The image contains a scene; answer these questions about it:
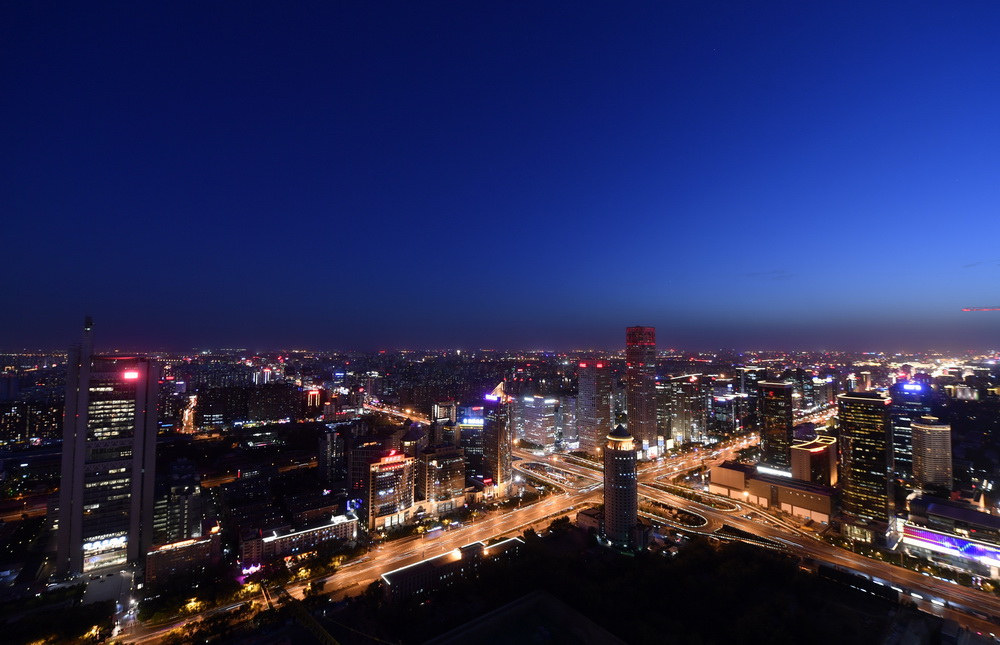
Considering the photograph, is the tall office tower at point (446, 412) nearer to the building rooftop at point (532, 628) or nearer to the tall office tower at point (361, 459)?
the tall office tower at point (361, 459)

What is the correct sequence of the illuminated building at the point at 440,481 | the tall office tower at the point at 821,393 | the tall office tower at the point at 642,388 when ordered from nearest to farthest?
1. the illuminated building at the point at 440,481
2. the tall office tower at the point at 642,388
3. the tall office tower at the point at 821,393

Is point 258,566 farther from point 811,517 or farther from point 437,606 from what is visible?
point 811,517

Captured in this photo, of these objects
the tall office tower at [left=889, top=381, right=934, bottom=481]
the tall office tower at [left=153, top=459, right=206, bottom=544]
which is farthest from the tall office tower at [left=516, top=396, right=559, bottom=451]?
the tall office tower at [left=153, top=459, right=206, bottom=544]

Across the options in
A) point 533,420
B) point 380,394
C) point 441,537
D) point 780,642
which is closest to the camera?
point 780,642

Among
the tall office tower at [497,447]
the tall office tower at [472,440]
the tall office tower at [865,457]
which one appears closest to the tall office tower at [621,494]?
the tall office tower at [497,447]

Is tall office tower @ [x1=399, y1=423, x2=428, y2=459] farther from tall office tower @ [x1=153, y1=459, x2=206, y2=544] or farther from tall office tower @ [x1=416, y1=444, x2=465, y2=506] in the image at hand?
tall office tower @ [x1=153, y1=459, x2=206, y2=544]

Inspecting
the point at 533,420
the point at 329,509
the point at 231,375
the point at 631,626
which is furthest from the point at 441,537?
the point at 231,375
